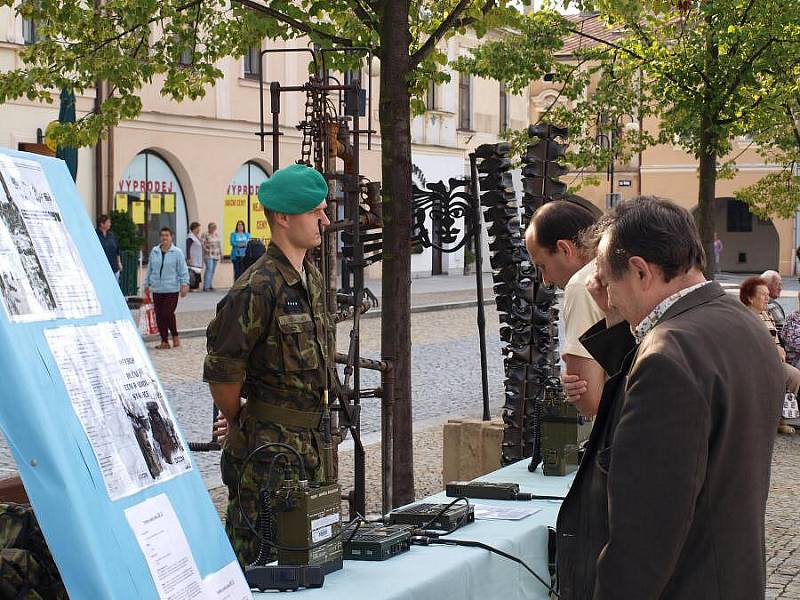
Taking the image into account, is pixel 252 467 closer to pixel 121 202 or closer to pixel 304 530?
pixel 304 530

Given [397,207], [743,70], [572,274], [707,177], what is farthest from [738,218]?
[572,274]

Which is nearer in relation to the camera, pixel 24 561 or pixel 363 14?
pixel 24 561

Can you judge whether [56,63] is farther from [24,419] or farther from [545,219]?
[24,419]

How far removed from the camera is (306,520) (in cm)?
379

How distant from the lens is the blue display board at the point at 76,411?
2795 mm

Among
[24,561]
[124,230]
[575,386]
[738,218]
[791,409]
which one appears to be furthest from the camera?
[738,218]

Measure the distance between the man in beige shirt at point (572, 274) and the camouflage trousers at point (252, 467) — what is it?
937 millimetres

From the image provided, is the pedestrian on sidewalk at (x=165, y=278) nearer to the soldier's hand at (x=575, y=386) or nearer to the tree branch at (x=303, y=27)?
the tree branch at (x=303, y=27)

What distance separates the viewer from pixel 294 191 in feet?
16.4

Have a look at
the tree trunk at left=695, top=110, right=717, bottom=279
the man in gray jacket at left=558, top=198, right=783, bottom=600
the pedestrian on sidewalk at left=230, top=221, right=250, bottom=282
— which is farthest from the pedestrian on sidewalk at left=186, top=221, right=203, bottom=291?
the man in gray jacket at left=558, top=198, right=783, bottom=600

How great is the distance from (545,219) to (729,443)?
221 cm

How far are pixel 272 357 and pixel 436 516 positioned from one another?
2.81ft

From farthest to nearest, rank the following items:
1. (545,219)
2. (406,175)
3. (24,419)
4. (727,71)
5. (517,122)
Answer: (517,122)
(727,71)
(406,175)
(545,219)
(24,419)

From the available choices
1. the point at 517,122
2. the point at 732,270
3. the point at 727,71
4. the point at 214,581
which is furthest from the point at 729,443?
the point at 732,270
